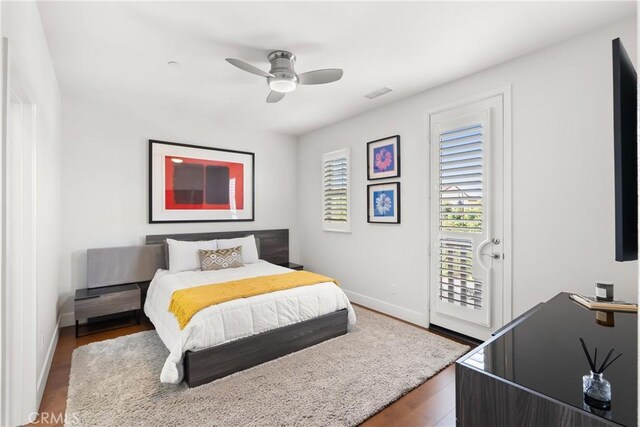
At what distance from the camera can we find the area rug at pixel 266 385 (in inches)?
79.5

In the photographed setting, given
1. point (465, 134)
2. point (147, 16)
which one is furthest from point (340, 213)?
point (147, 16)

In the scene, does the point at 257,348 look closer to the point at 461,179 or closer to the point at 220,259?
the point at 220,259

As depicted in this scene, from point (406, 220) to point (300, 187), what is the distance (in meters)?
2.33

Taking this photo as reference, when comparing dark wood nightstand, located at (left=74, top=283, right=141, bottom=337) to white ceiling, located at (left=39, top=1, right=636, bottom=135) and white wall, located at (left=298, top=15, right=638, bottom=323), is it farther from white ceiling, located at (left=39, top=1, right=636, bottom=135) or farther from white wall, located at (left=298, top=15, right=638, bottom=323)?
white wall, located at (left=298, top=15, right=638, bottom=323)

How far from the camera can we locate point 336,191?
4.71 m

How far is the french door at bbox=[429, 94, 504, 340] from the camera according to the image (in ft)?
9.50

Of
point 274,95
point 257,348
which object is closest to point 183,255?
point 257,348

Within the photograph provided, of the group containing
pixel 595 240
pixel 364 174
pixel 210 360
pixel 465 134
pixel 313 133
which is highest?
pixel 313 133

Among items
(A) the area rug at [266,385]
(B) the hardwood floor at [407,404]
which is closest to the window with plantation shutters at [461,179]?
(A) the area rug at [266,385]

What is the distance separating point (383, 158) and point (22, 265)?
11.6 feet

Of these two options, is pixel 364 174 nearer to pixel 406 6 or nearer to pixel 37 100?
pixel 406 6

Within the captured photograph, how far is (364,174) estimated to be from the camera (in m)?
4.25

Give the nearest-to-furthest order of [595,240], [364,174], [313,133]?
1. [595,240]
2. [364,174]
3. [313,133]

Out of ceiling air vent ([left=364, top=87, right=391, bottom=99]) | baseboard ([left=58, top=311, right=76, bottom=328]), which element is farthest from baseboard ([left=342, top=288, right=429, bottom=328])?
baseboard ([left=58, top=311, right=76, bottom=328])
